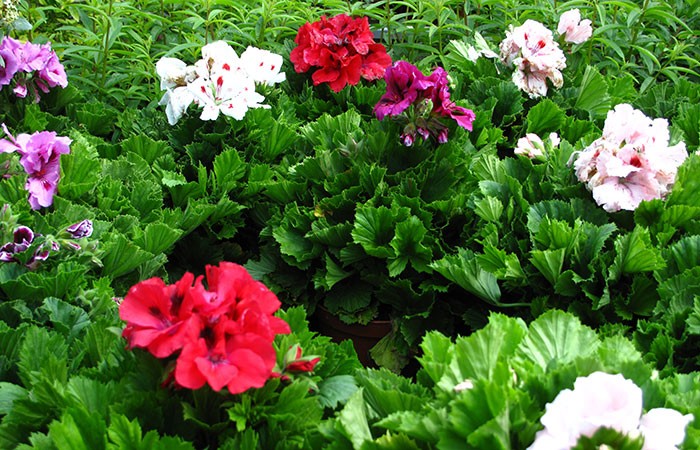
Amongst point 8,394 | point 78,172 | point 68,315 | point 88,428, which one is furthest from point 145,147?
point 88,428

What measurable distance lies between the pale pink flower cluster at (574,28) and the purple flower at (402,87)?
111cm

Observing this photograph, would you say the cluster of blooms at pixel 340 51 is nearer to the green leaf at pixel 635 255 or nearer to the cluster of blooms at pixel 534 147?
the cluster of blooms at pixel 534 147

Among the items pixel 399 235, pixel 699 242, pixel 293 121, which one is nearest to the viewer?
pixel 699 242

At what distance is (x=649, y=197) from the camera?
7.00ft

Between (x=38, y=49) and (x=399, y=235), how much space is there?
1.37m

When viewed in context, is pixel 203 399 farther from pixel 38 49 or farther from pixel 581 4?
pixel 581 4

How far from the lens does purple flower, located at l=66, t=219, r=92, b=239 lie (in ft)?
5.96

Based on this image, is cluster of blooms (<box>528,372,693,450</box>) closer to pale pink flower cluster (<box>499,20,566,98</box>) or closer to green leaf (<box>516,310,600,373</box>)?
green leaf (<box>516,310,600,373</box>)

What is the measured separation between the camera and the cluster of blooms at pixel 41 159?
6.57 feet

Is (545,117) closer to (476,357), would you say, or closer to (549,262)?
(549,262)

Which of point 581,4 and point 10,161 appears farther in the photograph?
point 581,4

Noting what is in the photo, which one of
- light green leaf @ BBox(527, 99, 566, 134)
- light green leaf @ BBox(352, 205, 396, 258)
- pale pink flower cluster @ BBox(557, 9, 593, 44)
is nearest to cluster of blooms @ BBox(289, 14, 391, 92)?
light green leaf @ BBox(527, 99, 566, 134)


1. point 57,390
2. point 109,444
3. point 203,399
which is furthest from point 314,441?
point 57,390

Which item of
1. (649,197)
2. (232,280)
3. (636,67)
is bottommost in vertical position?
(636,67)
